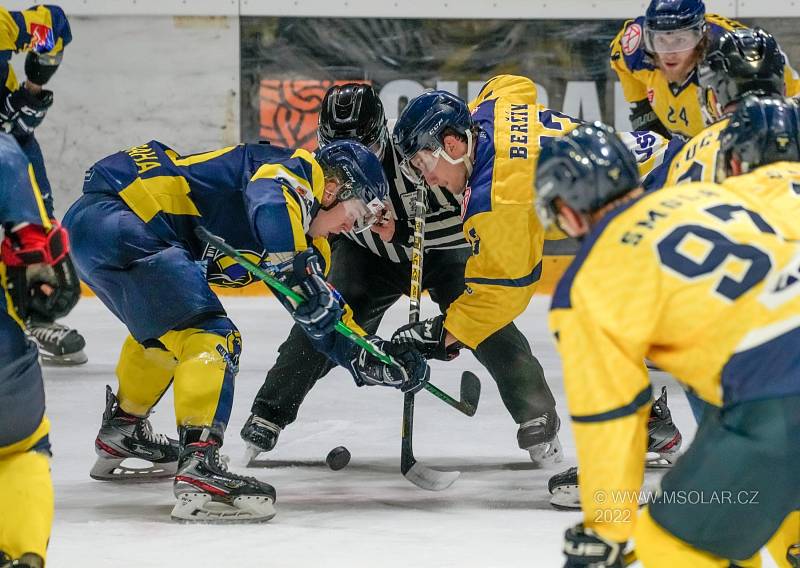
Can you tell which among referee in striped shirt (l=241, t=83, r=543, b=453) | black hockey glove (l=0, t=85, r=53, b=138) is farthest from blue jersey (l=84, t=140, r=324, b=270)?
black hockey glove (l=0, t=85, r=53, b=138)

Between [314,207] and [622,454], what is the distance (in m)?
1.74

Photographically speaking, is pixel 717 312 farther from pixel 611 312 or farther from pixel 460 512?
pixel 460 512

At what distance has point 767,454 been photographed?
1.94m

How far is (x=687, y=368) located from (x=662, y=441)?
2078 millimetres

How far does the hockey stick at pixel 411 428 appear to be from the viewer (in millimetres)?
3730

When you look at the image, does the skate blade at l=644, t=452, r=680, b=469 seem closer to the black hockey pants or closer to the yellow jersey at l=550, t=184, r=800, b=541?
the black hockey pants

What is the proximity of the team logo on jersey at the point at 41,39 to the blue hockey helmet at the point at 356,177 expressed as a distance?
2629mm

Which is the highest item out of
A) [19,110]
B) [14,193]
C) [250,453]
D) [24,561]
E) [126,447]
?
[14,193]

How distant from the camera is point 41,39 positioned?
19.1 feet

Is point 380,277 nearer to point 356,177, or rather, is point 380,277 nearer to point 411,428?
point 411,428

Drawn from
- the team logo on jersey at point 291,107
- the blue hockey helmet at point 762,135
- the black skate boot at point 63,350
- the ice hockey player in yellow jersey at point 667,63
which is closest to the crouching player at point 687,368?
the blue hockey helmet at point 762,135

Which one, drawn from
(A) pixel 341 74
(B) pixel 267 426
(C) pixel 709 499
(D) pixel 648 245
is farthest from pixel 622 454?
(A) pixel 341 74

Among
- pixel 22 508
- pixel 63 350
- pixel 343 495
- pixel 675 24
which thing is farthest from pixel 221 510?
pixel 675 24

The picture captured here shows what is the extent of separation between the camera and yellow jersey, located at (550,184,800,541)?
1.92 m
